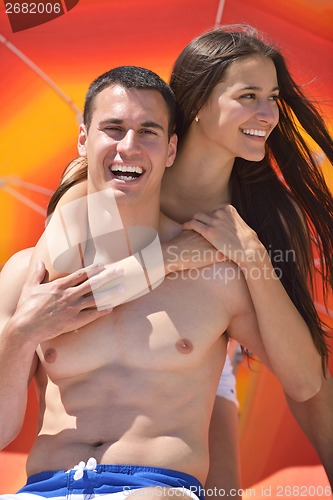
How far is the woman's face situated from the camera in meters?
2.63

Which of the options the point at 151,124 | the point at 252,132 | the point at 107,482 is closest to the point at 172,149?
the point at 151,124

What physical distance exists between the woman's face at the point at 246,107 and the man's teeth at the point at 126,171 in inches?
15.9

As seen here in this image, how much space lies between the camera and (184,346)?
2396 millimetres

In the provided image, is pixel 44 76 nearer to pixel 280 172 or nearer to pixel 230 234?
pixel 280 172

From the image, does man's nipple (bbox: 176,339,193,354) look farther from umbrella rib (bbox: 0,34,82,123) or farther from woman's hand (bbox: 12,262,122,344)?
umbrella rib (bbox: 0,34,82,123)

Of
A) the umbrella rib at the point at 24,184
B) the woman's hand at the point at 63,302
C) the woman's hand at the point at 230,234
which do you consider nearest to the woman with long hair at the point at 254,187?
the woman's hand at the point at 230,234

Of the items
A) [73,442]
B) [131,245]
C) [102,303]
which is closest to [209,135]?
[131,245]

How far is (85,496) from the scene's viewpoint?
2197 millimetres

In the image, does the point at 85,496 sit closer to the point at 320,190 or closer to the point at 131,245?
the point at 131,245

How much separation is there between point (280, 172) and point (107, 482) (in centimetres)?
142

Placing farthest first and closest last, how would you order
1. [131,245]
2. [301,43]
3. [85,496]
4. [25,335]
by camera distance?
[301,43]
[131,245]
[25,335]
[85,496]

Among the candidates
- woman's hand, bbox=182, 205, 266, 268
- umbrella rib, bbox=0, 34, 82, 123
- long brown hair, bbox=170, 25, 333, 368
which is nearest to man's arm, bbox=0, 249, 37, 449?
woman's hand, bbox=182, 205, 266, 268

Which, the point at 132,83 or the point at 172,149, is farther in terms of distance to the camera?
the point at 172,149

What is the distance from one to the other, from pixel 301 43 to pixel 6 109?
4.38ft
